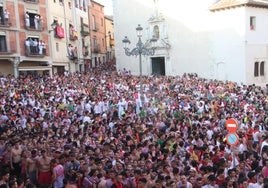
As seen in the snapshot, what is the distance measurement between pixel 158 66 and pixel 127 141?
23972 millimetres

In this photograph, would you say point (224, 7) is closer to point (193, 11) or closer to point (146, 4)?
point (193, 11)

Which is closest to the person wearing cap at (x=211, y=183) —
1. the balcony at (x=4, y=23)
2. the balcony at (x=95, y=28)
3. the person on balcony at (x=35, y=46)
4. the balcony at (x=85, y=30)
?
the balcony at (x=4, y=23)

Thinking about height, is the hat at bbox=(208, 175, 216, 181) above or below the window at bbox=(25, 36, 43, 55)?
below

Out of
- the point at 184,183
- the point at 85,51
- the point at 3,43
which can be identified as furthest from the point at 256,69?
the point at 184,183

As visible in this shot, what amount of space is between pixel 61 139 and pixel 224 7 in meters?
22.0

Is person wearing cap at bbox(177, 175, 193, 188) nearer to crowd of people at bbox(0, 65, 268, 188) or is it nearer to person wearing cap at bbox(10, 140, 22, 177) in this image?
crowd of people at bbox(0, 65, 268, 188)

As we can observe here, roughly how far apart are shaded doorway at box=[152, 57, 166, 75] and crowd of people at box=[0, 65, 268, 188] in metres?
13.5

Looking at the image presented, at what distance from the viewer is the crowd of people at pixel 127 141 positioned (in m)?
8.12

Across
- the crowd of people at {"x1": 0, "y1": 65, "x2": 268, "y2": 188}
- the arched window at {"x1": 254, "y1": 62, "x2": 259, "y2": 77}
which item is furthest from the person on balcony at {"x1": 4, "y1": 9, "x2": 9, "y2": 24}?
the arched window at {"x1": 254, "y1": 62, "x2": 259, "y2": 77}

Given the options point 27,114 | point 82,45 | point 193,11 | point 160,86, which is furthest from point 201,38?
point 27,114

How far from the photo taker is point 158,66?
34719 millimetres

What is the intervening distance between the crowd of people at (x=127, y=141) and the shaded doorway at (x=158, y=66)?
13491 millimetres

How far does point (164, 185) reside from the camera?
7.62m

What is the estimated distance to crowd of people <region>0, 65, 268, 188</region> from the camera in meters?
8.12
